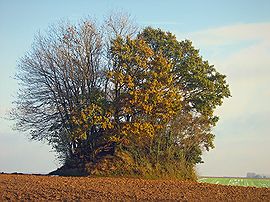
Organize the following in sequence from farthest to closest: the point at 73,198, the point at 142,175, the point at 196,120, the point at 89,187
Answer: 1. the point at 196,120
2. the point at 142,175
3. the point at 89,187
4. the point at 73,198

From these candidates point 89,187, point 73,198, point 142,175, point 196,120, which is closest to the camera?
point 73,198

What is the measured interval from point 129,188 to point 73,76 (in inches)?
778

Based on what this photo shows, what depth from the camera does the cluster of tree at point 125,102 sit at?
1671 inches

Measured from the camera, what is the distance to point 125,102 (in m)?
42.8

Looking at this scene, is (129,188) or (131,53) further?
(131,53)

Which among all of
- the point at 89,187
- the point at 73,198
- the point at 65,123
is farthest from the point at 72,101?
the point at 73,198

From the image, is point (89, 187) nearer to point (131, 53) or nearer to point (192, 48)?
point (131, 53)

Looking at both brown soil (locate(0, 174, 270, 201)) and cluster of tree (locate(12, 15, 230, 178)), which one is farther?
cluster of tree (locate(12, 15, 230, 178))

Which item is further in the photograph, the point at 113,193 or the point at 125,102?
the point at 125,102

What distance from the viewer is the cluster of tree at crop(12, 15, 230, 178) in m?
42.4

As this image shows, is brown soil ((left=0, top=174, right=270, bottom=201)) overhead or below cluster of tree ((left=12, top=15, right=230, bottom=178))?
below

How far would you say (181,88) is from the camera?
153 feet

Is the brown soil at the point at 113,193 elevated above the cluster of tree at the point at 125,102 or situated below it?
below

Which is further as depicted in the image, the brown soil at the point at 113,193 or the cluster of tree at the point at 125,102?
the cluster of tree at the point at 125,102
